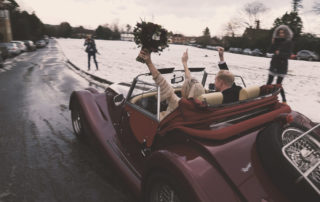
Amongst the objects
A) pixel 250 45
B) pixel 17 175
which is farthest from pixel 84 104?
pixel 250 45

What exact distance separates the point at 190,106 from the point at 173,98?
626mm

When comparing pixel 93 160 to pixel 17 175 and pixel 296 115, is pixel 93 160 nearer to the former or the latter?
pixel 17 175

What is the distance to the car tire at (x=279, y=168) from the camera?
1531mm

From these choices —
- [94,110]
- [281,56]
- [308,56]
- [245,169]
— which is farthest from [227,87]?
[308,56]

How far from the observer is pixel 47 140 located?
409 centimetres

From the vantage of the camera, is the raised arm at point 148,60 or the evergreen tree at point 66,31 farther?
the evergreen tree at point 66,31

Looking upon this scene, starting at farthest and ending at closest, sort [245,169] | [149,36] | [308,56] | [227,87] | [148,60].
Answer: [308,56], [149,36], [227,87], [148,60], [245,169]

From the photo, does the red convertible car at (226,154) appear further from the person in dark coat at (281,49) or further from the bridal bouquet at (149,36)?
the person in dark coat at (281,49)

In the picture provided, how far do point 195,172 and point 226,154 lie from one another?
302mm

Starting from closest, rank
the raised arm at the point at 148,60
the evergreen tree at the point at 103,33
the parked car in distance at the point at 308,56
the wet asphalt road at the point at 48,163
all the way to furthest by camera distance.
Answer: the raised arm at the point at 148,60 → the wet asphalt road at the point at 48,163 → the parked car in distance at the point at 308,56 → the evergreen tree at the point at 103,33

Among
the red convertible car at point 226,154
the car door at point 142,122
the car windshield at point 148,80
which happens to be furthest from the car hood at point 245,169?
the car windshield at point 148,80

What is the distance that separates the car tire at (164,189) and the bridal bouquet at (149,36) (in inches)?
61.1

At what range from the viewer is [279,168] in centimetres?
162

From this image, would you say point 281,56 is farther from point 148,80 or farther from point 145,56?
point 145,56
